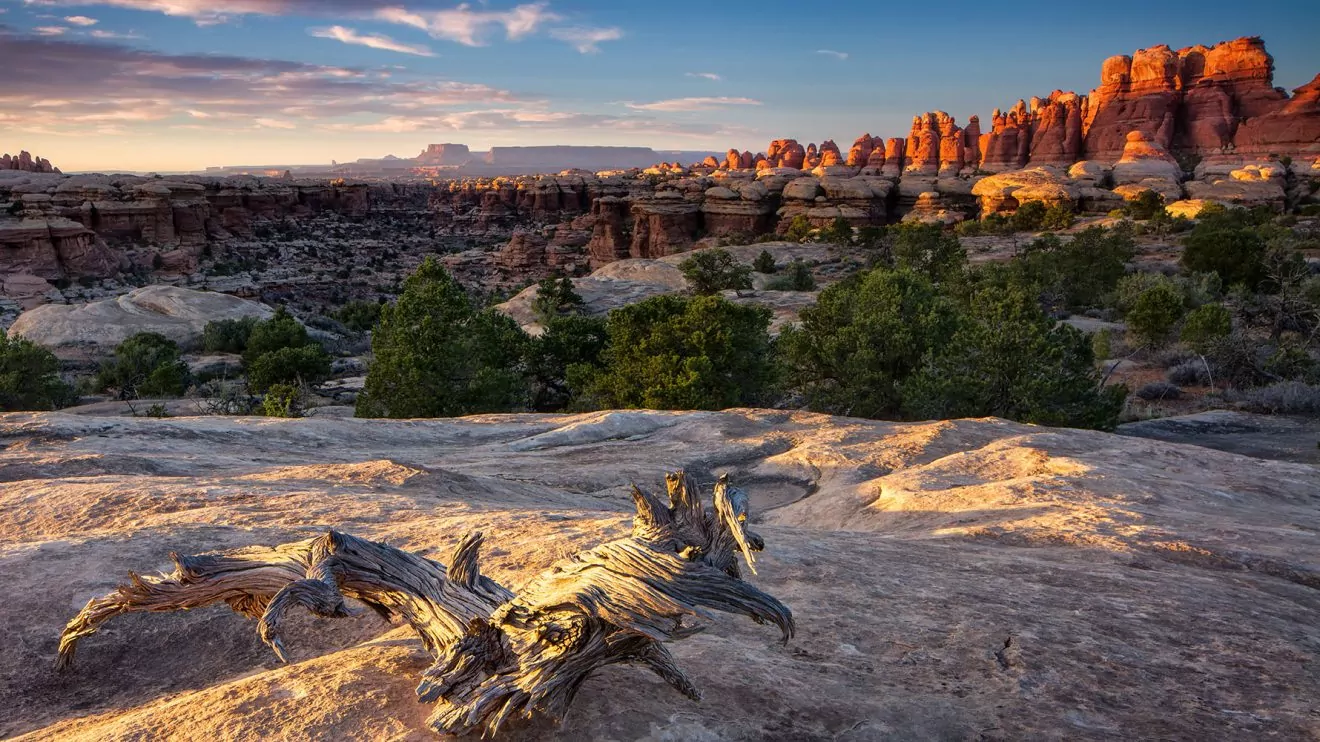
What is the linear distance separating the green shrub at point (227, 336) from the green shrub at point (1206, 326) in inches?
1647

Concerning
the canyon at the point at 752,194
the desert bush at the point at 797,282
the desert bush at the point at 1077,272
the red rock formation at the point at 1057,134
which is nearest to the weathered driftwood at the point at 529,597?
the desert bush at the point at 1077,272

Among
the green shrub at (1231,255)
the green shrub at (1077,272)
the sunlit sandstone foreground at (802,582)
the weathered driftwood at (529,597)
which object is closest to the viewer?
the weathered driftwood at (529,597)

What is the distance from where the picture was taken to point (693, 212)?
85188 millimetres

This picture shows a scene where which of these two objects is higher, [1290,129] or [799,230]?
[1290,129]

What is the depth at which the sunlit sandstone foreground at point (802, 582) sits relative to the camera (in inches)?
163

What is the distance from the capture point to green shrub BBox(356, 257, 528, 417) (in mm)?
20797

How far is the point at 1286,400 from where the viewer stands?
67.6 feet

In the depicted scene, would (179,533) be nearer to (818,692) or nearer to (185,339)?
(818,692)

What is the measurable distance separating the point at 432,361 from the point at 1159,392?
72.0 feet

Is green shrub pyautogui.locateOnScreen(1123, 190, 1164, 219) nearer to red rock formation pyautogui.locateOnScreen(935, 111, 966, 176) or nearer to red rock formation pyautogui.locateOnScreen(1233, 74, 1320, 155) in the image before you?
red rock formation pyautogui.locateOnScreen(1233, 74, 1320, 155)

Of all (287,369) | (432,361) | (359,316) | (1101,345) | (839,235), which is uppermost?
(839,235)

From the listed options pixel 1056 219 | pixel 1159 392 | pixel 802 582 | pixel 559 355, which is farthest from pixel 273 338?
pixel 1056 219

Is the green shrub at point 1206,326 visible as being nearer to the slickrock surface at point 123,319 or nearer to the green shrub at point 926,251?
the green shrub at point 926,251

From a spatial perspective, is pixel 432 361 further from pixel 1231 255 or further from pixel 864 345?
pixel 1231 255
